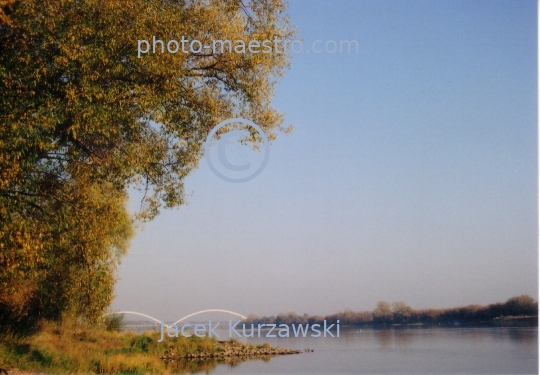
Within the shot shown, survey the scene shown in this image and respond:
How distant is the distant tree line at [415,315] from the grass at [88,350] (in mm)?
570

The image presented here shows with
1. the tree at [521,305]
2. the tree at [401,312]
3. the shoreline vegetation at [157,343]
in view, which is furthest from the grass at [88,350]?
the tree at [521,305]

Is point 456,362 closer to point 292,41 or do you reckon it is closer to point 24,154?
point 292,41

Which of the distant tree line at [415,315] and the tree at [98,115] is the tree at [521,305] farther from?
the tree at [98,115]

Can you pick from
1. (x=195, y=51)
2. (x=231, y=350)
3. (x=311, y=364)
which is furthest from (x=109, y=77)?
(x=311, y=364)

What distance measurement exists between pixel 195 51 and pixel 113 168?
99 centimetres

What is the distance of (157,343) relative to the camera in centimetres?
522

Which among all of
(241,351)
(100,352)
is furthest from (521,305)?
(100,352)

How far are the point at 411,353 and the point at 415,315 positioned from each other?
0.93 ft

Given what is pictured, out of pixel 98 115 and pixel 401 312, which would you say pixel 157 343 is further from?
pixel 401 312

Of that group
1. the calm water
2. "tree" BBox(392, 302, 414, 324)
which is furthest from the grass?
"tree" BBox(392, 302, 414, 324)

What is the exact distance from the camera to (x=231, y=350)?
17.4 feet

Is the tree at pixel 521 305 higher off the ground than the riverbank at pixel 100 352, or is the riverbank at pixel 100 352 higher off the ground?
the tree at pixel 521 305

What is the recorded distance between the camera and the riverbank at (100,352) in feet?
16.9

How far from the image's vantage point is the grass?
16.9ft
